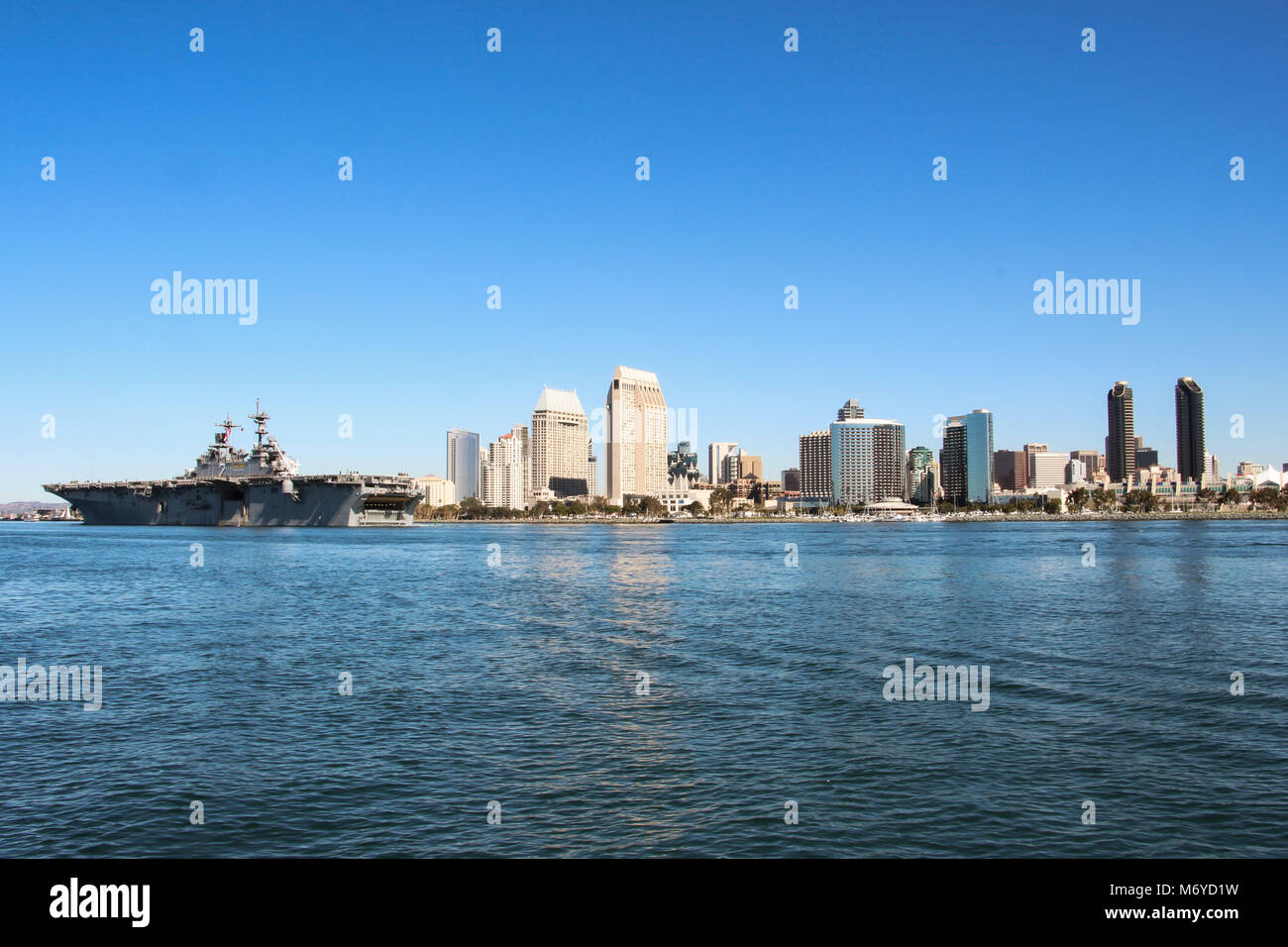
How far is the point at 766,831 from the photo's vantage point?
13.0 m

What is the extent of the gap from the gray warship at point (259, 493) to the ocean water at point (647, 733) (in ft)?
334

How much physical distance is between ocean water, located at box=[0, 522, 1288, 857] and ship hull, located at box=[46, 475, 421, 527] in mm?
100838

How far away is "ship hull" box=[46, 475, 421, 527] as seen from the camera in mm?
139375

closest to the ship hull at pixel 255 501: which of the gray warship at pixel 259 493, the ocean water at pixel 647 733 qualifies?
the gray warship at pixel 259 493

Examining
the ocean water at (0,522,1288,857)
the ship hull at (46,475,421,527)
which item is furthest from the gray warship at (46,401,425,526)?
the ocean water at (0,522,1288,857)

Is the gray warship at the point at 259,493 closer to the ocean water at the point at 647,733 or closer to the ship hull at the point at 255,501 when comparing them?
the ship hull at the point at 255,501

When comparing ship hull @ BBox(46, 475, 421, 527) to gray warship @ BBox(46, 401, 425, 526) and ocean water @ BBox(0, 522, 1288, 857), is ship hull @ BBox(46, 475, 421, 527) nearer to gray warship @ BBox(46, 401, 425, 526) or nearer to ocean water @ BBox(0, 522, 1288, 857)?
gray warship @ BBox(46, 401, 425, 526)

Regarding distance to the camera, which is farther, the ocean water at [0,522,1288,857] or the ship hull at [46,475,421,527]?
the ship hull at [46,475,421,527]

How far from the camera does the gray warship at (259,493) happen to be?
5492 inches

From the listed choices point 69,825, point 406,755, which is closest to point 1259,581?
point 406,755
